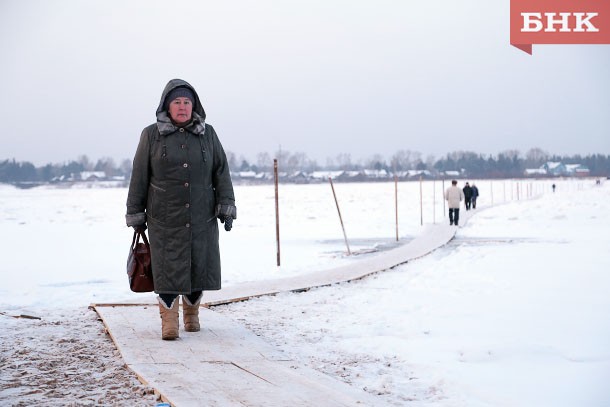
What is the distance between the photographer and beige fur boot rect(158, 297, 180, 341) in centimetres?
638

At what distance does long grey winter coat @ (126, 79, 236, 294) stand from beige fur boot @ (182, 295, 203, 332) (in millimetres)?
311

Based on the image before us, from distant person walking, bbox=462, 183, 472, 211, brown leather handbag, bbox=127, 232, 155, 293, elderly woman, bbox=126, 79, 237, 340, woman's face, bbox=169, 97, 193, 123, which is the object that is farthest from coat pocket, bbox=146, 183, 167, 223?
distant person walking, bbox=462, 183, 472, 211

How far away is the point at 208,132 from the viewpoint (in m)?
6.74

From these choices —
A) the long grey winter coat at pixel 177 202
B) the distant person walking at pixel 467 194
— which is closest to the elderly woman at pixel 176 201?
the long grey winter coat at pixel 177 202

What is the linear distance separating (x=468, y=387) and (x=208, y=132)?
291 cm

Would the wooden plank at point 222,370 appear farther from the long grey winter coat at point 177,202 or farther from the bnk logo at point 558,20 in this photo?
the bnk logo at point 558,20

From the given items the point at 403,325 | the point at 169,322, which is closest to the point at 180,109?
the point at 169,322

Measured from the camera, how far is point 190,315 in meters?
6.84

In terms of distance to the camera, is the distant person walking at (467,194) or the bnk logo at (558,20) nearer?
the bnk logo at (558,20)

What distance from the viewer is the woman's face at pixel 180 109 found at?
649cm

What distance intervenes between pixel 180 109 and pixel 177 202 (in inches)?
28.9

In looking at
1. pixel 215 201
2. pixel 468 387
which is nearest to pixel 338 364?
pixel 468 387

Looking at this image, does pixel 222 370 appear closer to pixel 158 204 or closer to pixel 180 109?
pixel 158 204

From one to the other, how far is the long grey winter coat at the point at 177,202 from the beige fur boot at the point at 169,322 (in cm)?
15
